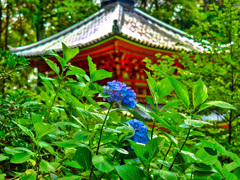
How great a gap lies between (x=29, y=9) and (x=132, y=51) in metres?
8.13

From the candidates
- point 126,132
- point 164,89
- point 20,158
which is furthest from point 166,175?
point 20,158

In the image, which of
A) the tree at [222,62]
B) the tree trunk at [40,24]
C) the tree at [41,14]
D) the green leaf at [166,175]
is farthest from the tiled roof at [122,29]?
the green leaf at [166,175]

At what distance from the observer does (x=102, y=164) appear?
0.77 metres

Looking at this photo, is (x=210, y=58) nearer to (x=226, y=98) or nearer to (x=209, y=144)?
(x=226, y=98)

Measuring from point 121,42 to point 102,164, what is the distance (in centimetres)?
498

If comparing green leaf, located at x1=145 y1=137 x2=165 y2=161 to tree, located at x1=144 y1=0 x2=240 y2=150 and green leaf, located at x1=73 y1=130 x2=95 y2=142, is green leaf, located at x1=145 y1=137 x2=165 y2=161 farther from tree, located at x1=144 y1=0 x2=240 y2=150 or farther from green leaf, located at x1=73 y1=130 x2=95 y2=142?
tree, located at x1=144 y1=0 x2=240 y2=150

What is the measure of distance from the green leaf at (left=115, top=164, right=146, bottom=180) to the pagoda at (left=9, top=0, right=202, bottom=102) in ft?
14.7

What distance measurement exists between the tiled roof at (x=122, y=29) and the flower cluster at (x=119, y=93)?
4.55 m

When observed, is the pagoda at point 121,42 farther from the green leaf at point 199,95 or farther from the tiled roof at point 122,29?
the green leaf at point 199,95

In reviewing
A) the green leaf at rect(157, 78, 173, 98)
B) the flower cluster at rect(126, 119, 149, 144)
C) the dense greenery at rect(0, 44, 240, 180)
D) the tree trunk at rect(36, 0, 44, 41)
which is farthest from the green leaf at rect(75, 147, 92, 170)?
the tree trunk at rect(36, 0, 44, 41)

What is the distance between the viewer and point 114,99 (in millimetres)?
909

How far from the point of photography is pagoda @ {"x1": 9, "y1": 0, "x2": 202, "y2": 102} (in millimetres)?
5758

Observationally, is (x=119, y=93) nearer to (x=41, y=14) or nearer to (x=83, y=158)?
(x=83, y=158)

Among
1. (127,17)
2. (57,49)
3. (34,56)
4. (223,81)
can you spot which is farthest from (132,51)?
(223,81)
